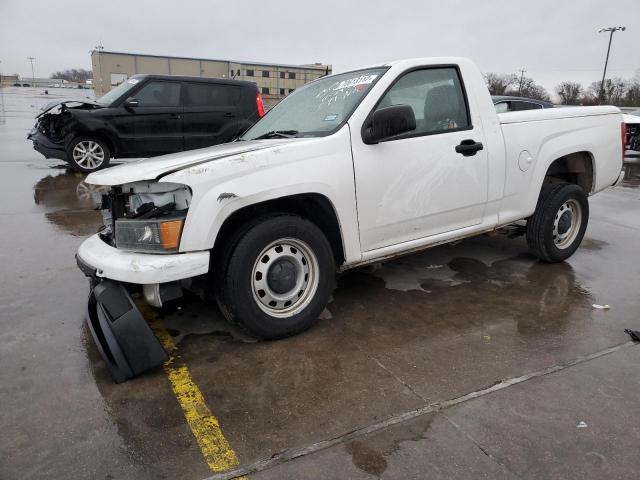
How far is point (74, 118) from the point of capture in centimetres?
901

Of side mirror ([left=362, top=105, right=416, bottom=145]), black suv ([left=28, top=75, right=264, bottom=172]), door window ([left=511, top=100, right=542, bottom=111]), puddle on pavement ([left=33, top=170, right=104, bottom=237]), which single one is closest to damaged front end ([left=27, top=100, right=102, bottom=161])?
black suv ([left=28, top=75, right=264, bottom=172])

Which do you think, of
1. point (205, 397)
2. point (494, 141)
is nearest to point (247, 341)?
point (205, 397)

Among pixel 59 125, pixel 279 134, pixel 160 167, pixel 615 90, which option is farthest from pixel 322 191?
pixel 615 90

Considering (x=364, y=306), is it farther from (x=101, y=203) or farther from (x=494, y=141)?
(x=101, y=203)

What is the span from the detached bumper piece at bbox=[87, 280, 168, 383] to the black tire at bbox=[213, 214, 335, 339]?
52 centimetres

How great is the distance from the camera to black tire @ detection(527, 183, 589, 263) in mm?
4680

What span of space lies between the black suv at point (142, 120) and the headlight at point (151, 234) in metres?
6.77

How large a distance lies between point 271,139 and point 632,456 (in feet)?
9.45

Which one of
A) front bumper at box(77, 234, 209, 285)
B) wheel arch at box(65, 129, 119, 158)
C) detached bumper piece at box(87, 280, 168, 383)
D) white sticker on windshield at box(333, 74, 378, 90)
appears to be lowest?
detached bumper piece at box(87, 280, 168, 383)

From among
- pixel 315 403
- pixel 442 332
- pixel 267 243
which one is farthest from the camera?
pixel 442 332

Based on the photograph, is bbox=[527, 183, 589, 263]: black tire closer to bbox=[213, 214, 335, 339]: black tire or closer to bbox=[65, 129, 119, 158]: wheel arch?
bbox=[213, 214, 335, 339]: black tire

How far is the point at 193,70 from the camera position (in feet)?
137

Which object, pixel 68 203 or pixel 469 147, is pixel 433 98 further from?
pixel 68 203

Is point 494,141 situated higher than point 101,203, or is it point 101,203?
point 494,141
